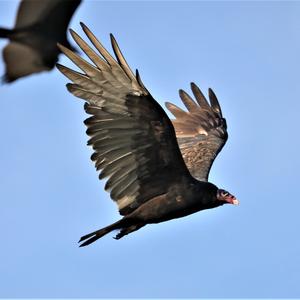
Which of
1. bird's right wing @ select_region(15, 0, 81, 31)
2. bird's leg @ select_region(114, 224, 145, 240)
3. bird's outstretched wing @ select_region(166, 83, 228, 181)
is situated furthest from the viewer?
bird's outstretched wing @ select_region(166, 83, 228, 181)

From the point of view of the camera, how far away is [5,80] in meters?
10.6

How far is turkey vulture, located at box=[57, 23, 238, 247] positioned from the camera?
37.0 feet

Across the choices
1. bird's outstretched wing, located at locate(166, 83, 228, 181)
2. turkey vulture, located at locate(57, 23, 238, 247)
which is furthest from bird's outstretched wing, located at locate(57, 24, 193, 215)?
bird's outstretched wing, located at locate(166, 83, 228, 181)

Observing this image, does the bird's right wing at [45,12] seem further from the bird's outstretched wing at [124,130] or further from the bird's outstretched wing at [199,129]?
the bird's outstretched wing at [199,129]

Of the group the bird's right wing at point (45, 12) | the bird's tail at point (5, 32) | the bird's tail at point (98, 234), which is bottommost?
the bird's tail at point (98, 234)

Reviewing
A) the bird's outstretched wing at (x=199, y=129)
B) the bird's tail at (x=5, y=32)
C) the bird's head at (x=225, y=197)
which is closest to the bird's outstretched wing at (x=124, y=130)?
the bird's head at (x=225, y=197)

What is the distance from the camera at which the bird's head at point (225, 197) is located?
1206 centimetres

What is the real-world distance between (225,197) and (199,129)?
8.56 ft

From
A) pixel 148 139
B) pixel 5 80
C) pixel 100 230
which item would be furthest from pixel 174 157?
pixel 5 80

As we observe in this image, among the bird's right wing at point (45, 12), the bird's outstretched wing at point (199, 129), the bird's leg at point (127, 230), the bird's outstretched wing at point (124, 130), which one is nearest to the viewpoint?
the bird's right wing at point (45, 12)

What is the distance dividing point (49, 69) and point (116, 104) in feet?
2.92

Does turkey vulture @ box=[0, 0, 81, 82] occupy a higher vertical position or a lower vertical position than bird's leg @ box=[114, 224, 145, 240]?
higher

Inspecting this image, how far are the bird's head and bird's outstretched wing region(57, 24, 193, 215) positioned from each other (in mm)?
434

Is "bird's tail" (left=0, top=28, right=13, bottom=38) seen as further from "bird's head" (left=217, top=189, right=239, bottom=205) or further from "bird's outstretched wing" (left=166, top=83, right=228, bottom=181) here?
"bird's outstretched wing" (left=166, top=83, right=228, bottom=181)
